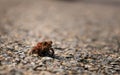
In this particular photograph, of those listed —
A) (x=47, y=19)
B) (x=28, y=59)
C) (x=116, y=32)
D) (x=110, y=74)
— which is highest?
(x=47, y=19)

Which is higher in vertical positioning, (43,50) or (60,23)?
(60,23)

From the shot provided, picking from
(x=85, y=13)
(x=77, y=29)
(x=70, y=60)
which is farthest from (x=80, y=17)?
(x=70, y=60)

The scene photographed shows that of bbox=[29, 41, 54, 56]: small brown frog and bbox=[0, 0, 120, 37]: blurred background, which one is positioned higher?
bbox=[0, 0, 120, 37]: blurred background

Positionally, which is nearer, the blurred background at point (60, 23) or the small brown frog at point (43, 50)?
the small brown frog at point (43, 50)

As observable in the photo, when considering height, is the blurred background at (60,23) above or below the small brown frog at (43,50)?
above

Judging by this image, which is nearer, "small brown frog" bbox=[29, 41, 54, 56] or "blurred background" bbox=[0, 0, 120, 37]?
"small brown frog" bbox=[29, 41, 54, 56]

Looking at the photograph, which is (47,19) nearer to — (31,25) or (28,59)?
(31,25)

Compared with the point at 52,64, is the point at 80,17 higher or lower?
higher

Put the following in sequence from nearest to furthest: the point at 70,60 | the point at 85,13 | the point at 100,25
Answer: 1. the point at 70,60
2. the point at 100,25
3. the point at 85,13

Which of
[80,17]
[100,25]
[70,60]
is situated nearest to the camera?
[70,60]

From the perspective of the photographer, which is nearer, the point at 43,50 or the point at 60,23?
the point at 43,50

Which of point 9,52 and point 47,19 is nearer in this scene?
point 9,52
